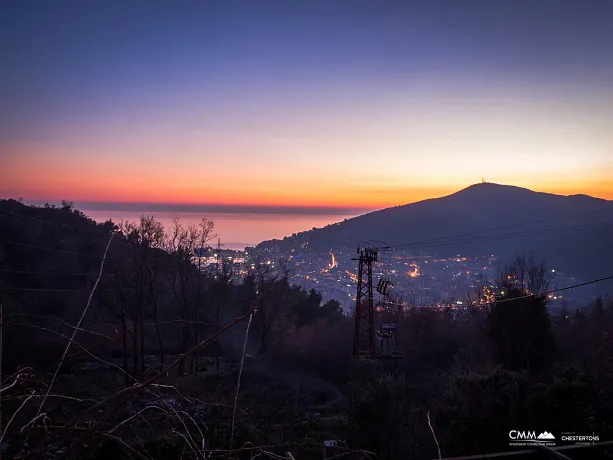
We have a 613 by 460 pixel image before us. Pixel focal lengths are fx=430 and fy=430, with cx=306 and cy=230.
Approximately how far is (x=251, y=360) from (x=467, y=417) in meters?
17.2

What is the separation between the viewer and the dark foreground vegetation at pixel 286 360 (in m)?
5.99

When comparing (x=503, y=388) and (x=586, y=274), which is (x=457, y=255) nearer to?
(x=586, y=274)

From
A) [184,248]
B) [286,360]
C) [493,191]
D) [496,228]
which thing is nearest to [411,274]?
[496,228]

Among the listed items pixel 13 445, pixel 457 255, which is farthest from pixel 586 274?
pixel 13 445

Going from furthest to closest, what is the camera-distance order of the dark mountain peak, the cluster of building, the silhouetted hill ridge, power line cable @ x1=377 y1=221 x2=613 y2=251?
the dark mountain peak
power line cable @ x1=377 y1=221 x2=613 y2=251
the silhouetted hill ridge
the cluster of building

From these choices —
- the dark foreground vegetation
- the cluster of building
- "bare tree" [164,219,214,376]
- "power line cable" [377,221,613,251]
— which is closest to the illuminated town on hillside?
the cluster of building

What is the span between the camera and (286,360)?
2405 centimetres

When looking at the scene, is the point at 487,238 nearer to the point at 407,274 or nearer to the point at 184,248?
the point at 407,274

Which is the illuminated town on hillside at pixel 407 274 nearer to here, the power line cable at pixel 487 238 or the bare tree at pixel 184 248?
the power line cable at pixel 487 238

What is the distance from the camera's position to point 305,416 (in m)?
14.9

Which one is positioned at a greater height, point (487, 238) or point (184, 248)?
point (487, 238)

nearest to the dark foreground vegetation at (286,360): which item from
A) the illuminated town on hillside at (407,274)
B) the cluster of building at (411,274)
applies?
the illuminated town on hillside at (407,274)

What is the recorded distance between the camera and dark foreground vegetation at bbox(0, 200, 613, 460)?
19.6ft

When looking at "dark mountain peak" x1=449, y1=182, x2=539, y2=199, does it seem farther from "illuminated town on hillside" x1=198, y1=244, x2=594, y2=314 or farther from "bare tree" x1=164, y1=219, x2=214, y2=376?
"bare tree" x1=164, y1=219, x2=214, y2=376
